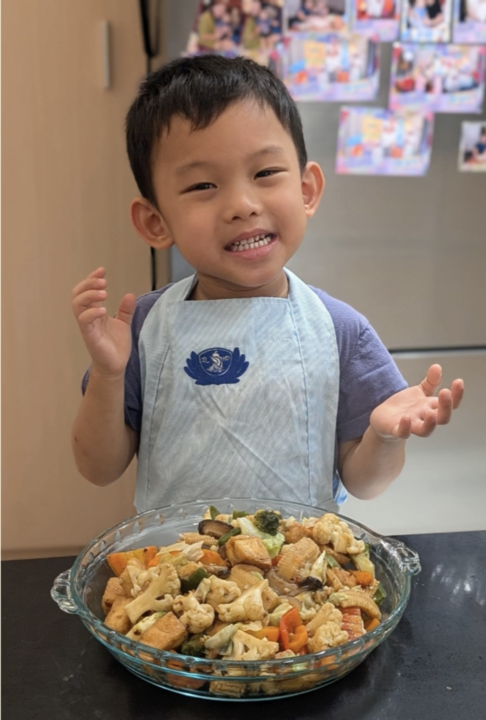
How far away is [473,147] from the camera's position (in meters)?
1.64

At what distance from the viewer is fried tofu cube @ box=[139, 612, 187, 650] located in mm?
587

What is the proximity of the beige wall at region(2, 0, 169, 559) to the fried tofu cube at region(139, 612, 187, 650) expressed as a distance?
1203mm

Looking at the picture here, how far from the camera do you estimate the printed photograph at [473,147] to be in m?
1.63

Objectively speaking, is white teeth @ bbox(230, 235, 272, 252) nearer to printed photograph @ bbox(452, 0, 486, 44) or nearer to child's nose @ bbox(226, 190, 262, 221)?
child's nose @ bbox(226, 190, 262, 221)

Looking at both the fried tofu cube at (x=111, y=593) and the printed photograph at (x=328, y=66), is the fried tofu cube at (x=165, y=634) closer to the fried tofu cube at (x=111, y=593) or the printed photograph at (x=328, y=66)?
the fried tofu cube at (x=111, y=593)

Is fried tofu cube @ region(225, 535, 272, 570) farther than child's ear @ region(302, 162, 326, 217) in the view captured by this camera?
No

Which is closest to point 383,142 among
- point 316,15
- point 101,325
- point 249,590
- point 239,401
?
point 316,15

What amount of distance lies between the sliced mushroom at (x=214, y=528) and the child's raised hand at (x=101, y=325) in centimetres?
25

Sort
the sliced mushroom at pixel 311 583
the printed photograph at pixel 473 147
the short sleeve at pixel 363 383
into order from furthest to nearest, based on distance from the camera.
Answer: the printed photograph at pixel 473 147, the short sleeve at pixel 363 383, the sliced mushroom at pixel 311 583

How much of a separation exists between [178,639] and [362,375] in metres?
0.53

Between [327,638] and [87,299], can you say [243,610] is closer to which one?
[327,638]

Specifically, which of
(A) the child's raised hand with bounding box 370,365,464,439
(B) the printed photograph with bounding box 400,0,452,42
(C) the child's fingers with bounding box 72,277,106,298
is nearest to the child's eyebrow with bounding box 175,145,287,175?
(C) the child's fingers with bounding box 72,277,106,298

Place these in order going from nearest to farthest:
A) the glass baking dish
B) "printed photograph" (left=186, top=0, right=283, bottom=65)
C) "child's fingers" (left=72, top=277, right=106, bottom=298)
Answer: the glass baking dish < "child's fingers" (left=72, top=277, right=106, bottom=298) < "printed photograph" (left=186, top=0, right=283, bottom=65)

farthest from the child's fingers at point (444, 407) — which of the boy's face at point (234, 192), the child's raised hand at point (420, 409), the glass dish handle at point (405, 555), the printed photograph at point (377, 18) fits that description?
the printed photograph at point (377, 18)
